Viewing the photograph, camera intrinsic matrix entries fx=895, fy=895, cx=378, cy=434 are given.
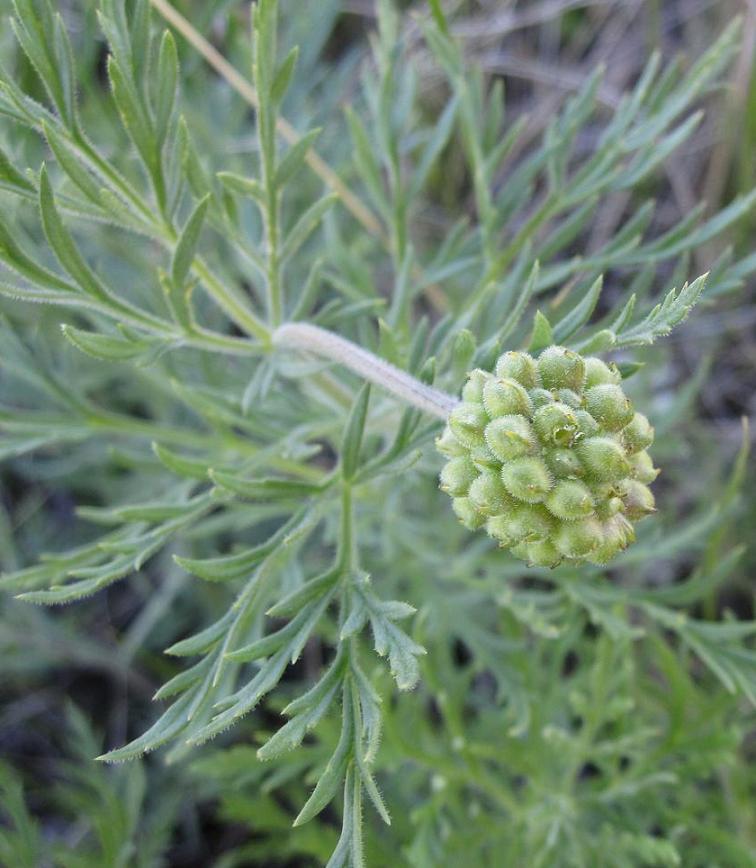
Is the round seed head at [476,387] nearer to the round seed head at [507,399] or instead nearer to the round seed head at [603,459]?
the round seed head at [507,399]

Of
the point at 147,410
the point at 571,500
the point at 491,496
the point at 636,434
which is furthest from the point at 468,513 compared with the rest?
the point at 147,410

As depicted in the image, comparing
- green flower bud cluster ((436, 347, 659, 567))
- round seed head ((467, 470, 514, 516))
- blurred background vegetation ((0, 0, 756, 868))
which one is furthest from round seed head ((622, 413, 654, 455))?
blurred background vegetation ((0, 0, 756, 868))

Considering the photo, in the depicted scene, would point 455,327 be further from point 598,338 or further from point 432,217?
point 432,217

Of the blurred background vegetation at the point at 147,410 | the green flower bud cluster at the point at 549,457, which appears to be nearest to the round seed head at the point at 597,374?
the green flower bud cluster at the point at 549,457

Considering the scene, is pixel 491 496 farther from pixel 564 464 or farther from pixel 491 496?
pixel 564 464

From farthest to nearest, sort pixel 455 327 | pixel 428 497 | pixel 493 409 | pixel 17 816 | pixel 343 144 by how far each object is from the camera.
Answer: pixel 343 144 < pixel 428 497 < pixel 17 816 < pixel 455 327 < pixel 493 409

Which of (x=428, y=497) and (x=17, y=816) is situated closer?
(x=17, y=816)

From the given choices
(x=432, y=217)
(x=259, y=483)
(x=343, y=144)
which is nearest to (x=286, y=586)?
(x=259, y=483)
